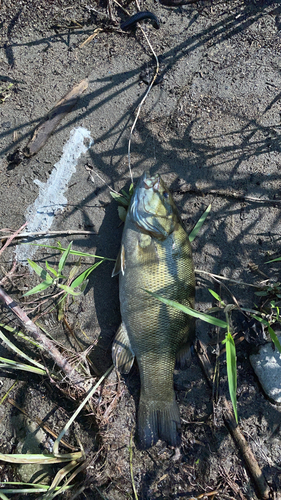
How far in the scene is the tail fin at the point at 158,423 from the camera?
114 inches

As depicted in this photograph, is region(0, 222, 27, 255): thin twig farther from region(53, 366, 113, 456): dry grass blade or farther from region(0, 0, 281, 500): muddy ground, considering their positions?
region(53, 366, 113, 456): dry grass blade

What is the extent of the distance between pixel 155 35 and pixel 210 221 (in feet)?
6.54

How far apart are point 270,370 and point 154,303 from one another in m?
1.37

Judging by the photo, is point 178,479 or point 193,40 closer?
point 178,479

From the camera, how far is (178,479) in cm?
302

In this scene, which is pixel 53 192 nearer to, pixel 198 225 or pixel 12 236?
pixel 12 236

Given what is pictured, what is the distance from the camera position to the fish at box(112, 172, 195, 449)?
2.77 meters

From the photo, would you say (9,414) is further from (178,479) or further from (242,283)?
(242,283)

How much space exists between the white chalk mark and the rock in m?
2.50

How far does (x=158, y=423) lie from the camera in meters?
2.92

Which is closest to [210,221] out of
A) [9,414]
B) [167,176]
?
[167,176]

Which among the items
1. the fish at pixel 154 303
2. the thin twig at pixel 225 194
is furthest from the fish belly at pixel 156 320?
the thin twig at pixel 225 194

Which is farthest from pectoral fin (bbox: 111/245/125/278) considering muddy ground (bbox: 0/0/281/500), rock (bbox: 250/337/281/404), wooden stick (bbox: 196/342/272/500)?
rock (bbox: 250/337/281/404)

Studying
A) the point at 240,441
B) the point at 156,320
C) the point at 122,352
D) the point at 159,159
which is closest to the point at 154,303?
the point at 156,320
